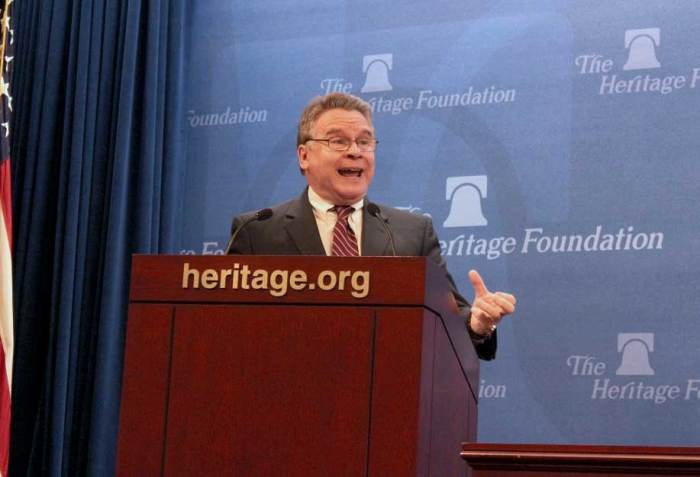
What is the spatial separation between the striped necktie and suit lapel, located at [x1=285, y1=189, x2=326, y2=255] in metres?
0.06

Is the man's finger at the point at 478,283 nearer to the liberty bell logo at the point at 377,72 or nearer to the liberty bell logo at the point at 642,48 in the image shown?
the liberty bell logo at the point at 642,48

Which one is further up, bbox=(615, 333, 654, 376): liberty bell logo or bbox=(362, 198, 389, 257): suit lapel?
bbox=(362, 198, 389, 257): suit lapel

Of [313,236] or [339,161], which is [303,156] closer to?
[339,161]

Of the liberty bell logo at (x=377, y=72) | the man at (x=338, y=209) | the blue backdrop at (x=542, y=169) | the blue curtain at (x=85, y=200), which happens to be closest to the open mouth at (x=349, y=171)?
the man at (x=338, y=209)

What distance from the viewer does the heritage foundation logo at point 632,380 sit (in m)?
4.30

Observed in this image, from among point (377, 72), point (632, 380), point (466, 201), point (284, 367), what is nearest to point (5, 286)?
point (377, 72)

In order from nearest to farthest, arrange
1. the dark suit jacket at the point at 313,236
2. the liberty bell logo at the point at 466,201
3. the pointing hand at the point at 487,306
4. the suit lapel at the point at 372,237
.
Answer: the pointing hand at the point at 487,306 < the dark suit jacket at the point at 313,236 < the suit lapel at the point at 372,237 < the liberty bell logo at the point at 466,201

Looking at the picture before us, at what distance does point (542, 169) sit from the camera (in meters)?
4.70

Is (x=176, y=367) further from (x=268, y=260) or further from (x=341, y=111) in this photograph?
(x=341, y=111)

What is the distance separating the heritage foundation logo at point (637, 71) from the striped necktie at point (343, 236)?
1.79m

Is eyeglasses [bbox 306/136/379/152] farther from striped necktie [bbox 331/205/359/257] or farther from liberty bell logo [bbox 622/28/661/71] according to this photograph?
liberty bell logo [bbox 622/28/661/71]

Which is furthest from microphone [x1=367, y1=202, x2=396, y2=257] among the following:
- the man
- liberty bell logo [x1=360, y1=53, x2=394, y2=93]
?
liberty bell logo [x1=360, y1=53, x2=394, y2=93]

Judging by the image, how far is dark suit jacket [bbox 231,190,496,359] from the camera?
3.02 m

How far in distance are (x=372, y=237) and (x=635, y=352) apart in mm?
1636
